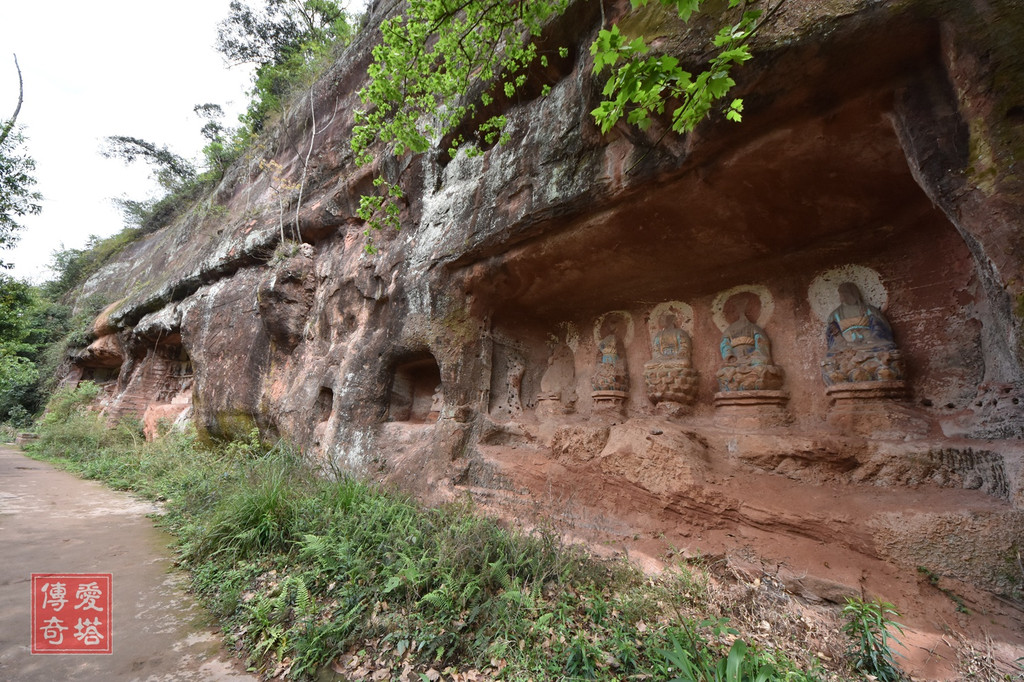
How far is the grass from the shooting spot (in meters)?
2.16

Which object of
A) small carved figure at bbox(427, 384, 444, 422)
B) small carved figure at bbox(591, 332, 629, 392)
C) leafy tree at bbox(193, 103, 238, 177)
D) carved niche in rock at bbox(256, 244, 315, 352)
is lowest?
small carved figure at bbox(427, 384, 444, 422)

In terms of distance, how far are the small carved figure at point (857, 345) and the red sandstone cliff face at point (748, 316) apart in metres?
0.08

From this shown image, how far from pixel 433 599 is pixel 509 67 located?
15.5 feet

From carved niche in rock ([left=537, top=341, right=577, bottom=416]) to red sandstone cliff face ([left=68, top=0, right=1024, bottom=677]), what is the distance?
34mm

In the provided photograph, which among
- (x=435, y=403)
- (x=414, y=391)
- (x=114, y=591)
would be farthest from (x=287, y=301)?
(x=114, y=591)

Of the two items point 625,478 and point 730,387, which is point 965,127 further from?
point 625,478

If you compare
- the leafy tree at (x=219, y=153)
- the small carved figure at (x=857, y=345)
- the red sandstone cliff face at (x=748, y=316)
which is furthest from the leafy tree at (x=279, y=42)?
the small carved figure at (x=857, y=345)

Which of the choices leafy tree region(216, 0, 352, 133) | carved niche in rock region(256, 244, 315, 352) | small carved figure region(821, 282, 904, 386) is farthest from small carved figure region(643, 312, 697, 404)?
leafy tree region(216, 0, 352, 133)

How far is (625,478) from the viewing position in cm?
395

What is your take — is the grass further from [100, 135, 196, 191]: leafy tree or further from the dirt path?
[100, 135, 196, 191]: leafy tree

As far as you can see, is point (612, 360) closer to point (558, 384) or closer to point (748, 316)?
point (558, 384)

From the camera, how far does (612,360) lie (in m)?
5.00

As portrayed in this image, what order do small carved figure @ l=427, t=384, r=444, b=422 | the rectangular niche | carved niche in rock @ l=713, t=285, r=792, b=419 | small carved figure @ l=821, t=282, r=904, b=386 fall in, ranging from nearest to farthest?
small carved figure @ l=821, t=282, r=904, b=386 < carved niche in rock @ l=713, t=285, r=792, b=419 < small carved figure @ l=427, t=384, r=444, b=422 < the rectangular niche

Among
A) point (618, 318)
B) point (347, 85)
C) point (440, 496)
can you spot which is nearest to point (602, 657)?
point (440, 496)
